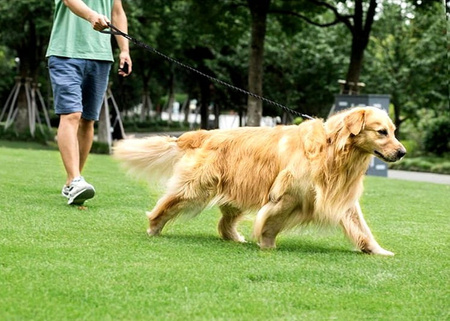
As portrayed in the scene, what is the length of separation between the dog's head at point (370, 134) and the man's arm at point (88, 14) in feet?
7.14

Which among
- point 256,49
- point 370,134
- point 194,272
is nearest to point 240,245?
point 370,134

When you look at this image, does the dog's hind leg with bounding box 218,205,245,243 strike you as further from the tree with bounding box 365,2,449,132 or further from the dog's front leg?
the tree with bounding box 365,2,449,132

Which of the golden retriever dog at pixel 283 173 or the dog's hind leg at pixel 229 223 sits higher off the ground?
the golden retriever dog at pixel 283 173

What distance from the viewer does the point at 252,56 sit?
1973 cm

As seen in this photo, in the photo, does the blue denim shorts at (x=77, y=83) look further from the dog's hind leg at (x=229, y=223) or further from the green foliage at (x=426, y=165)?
the green foliage at (x=426, y=165)

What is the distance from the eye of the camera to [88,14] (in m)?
6.59

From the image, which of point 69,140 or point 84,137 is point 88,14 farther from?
point 84,137

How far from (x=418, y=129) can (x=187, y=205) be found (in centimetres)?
2553

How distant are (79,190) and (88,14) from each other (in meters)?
1.40

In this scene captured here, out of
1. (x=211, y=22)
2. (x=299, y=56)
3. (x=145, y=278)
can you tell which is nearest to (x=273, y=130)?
(x=145, y=278)

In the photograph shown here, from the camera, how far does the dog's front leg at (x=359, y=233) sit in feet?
18.3

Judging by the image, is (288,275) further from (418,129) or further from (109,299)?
(418,129)

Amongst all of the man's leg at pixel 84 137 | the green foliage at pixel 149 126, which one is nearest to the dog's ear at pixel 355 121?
the man's leg at pixel 84 137

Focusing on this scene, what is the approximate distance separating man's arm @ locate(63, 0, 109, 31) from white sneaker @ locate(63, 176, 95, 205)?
1.23 m
